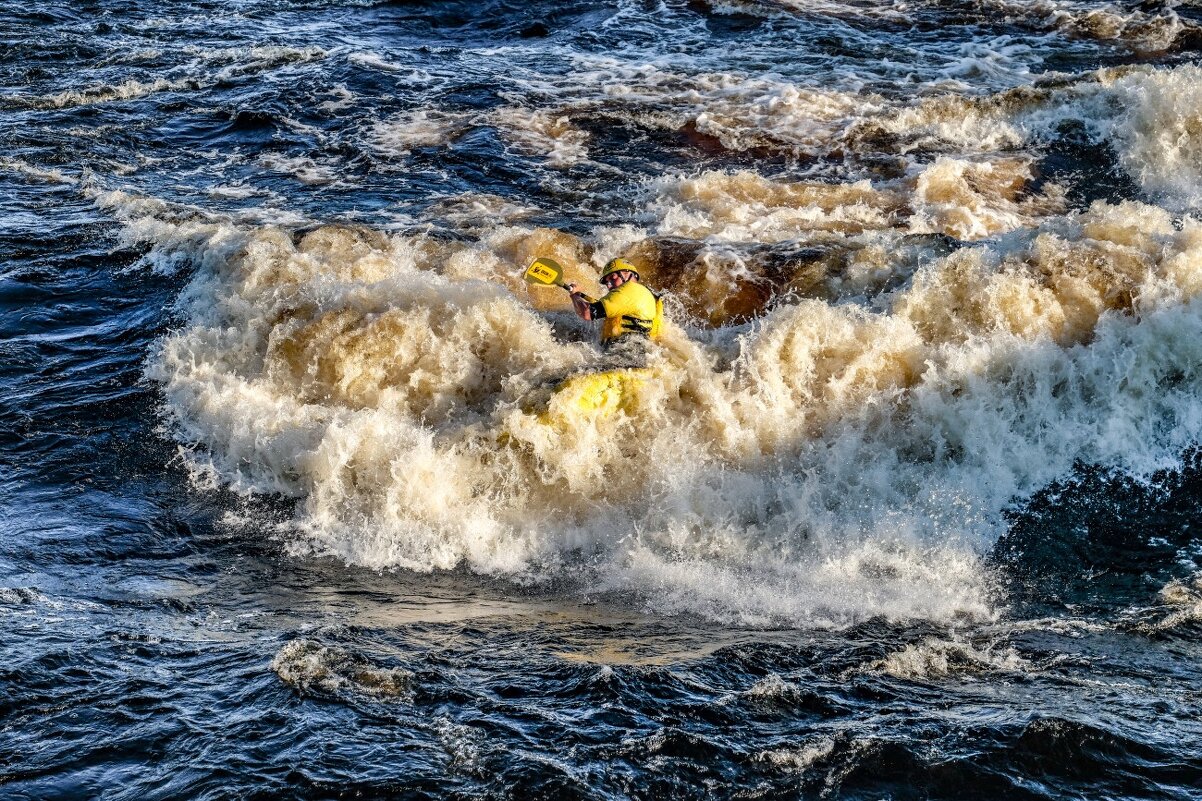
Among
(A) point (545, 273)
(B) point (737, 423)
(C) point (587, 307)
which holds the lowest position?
(B) point (737, 423)

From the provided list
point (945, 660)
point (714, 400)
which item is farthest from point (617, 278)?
point (945, 660)

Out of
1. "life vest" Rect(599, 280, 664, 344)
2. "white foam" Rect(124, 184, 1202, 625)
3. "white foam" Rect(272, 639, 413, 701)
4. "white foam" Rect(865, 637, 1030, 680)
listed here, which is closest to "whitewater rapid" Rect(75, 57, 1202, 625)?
"white foam" Rect(124, 184, 1202, 625)

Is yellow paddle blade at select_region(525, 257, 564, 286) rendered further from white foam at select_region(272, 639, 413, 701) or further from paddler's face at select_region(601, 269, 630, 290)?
white foam at select_region(272, 639, 413, 701)

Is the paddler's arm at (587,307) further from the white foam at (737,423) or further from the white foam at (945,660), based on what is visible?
the white foam at (945,660)

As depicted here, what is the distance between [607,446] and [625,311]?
4.29ft

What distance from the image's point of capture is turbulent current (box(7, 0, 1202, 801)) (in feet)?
18.3

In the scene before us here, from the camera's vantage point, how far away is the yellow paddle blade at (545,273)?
1041 centimetres

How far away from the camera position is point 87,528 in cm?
802

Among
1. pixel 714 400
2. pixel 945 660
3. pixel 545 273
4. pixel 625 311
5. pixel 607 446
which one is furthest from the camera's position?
pixel 545 273

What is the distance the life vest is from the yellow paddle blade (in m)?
0.72

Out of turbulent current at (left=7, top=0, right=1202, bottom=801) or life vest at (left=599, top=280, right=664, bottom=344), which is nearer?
turbulent current at (left=7, top=0, right=1202, bottom=801)

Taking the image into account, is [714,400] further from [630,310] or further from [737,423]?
[630,310]

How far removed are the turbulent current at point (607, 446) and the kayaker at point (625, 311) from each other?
0.86ft

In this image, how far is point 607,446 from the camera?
29.7 ft
